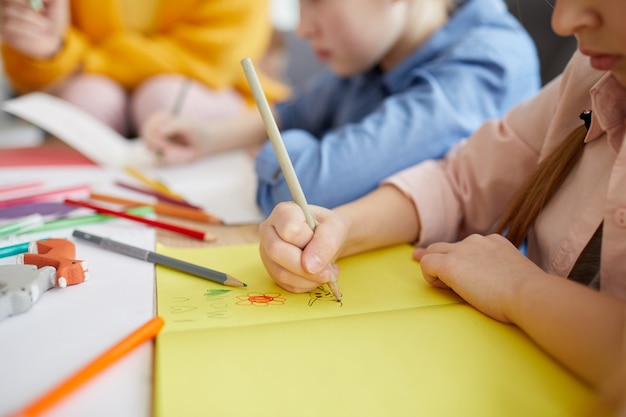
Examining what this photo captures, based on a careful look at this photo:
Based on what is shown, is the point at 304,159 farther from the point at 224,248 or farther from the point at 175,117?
the point at 175,117

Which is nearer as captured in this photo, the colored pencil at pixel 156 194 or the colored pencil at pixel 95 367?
the colored pencil at pixel 95 367

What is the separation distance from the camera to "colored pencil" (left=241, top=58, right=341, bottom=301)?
341 mm

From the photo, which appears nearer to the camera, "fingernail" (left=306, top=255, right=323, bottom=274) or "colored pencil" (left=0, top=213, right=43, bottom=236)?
"fingernail" (left=306, top=255, right=323, bottom=274)

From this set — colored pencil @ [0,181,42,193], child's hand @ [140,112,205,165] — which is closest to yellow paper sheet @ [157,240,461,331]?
colored pencil @ [0,181,42,193]

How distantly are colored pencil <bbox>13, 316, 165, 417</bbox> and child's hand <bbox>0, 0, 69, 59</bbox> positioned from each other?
67 cm

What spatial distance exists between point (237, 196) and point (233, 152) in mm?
241

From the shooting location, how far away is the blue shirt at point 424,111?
546 mm

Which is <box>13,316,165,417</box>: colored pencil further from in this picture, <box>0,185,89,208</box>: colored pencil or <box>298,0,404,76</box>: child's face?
<box>298,0,404,76</box>: child's face

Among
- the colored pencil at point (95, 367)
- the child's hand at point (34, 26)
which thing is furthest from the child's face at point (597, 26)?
the child's hand at point (34, 26)

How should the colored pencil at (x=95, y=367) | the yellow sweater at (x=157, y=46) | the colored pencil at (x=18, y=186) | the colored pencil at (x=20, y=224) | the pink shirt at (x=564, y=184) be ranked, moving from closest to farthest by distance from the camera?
the colored pencil at (x=95, y=367) → the pink shirt at (x=564, y=184) → the colored pencil at (x=20, y=224) → the colored pencil at (x=18, y=186) → the yellow sweater at (x=157, y=46)

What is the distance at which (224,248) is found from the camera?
0.47 metres

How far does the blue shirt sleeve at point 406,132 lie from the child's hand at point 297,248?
146 mm

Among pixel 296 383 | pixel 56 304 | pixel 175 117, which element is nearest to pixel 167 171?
pixel 175 117

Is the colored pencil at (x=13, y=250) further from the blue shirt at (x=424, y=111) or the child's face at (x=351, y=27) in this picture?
the child's face at (x=351, y=27)
